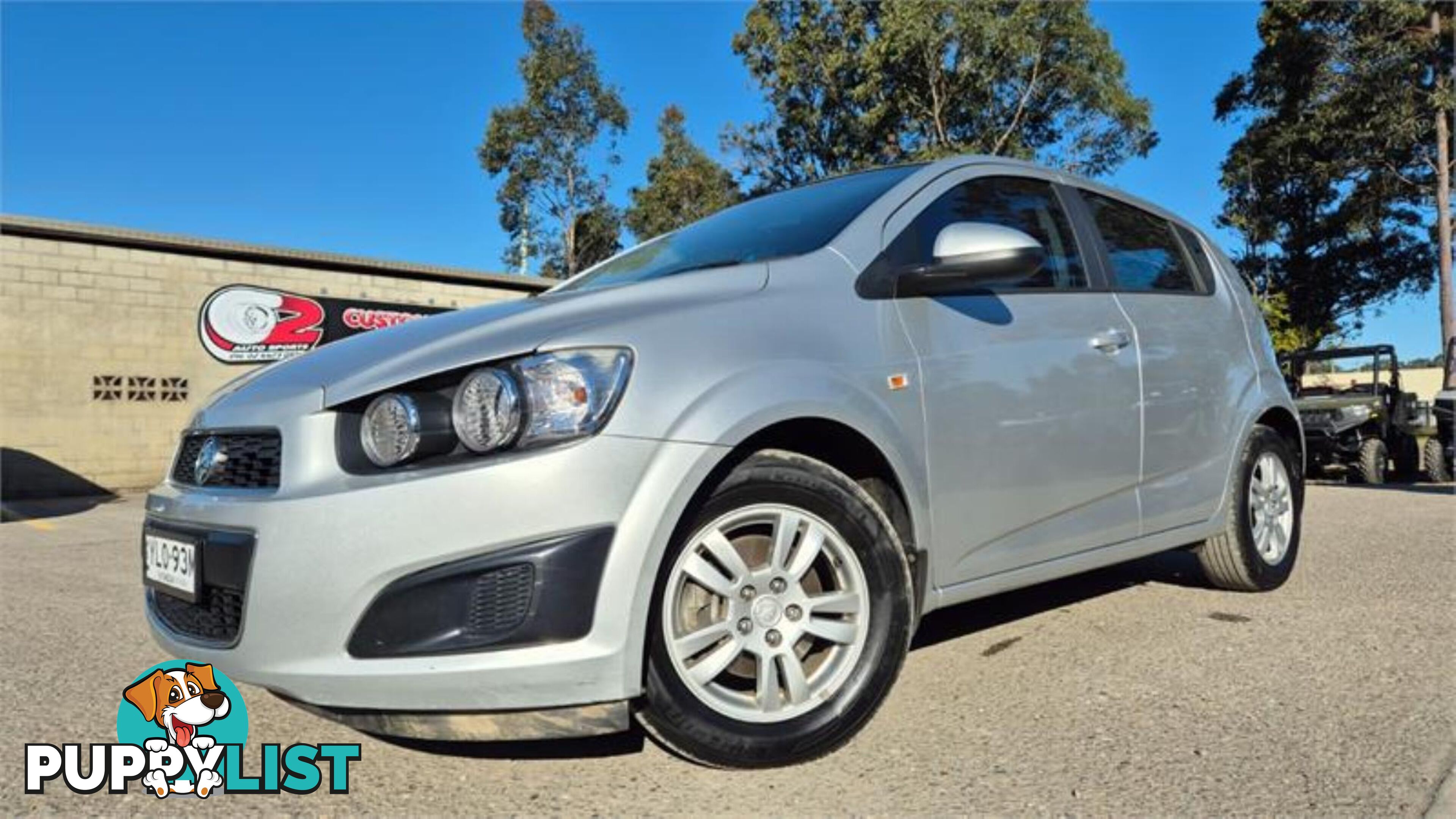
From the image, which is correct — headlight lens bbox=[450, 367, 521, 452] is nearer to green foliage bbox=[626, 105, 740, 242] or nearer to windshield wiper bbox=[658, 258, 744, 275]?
windshield wiper bbox=[658, 258, 744, 275]

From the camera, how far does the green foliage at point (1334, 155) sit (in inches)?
779

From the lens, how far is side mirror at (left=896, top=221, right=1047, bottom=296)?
2422mm

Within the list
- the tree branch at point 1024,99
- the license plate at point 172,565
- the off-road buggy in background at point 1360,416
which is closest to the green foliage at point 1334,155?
the tree branch at point 1024,99

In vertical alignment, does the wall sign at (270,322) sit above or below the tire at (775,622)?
above

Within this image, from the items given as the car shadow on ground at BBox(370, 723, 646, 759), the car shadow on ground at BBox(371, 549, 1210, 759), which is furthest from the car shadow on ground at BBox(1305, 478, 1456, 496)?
the car shadow on ground at BBox(370, 723, 646, 759)

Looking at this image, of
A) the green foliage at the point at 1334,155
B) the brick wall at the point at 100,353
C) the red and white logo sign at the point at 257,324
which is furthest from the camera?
the green foliage at the point at 1334,155

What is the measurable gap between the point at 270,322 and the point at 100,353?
2210 millimetres

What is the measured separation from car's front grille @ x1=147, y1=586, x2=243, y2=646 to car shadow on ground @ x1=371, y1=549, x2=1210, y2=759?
1.37 ft

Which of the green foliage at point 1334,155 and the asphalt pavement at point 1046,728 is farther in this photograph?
the green foliage at point 1334,155

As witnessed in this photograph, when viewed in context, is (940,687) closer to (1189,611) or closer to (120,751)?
(1189,611)

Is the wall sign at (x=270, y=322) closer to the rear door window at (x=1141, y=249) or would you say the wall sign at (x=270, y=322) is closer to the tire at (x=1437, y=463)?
the rear door window at (x=1141, y=249)

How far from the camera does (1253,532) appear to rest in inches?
149

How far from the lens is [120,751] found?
7.50 ft

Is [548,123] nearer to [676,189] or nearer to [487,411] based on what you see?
[676,189]
